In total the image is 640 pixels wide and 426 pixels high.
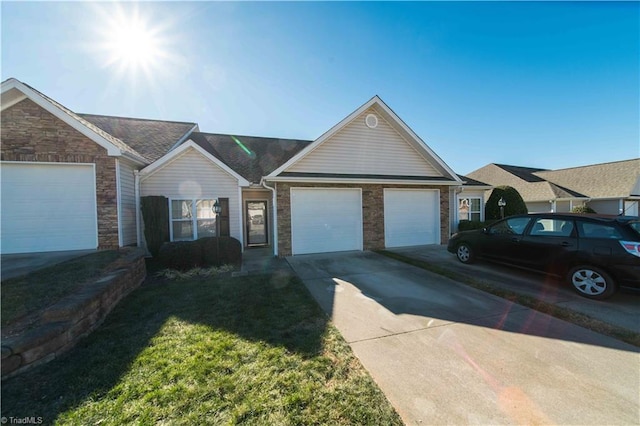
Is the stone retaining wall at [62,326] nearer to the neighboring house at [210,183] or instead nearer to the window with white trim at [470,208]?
the neighboring house at [210,183]

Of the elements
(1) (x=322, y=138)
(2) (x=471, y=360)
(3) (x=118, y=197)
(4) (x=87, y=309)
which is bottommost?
(2) (x=471, y=360)

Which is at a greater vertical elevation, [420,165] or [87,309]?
[420,165]

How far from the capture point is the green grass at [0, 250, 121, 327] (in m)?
3.48

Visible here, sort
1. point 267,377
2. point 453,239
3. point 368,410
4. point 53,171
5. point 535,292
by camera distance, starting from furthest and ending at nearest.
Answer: point 453,239 → point 53,171 → point 535,292 → point 267,377 → point 368,410

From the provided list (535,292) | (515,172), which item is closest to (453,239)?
(535,292)

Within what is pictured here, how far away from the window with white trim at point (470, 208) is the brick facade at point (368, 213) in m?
4.63

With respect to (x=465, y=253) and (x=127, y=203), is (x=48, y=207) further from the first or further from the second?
(x=465, y=253)

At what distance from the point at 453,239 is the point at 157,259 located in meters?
9.81

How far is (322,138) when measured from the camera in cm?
933

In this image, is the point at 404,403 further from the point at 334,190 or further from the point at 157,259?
the point at 157,259

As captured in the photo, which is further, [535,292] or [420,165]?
[420,165]

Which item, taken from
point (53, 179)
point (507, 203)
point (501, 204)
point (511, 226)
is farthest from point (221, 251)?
point (507, 203)

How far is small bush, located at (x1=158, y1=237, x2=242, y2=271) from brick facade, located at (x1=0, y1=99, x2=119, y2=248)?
5.48 feet

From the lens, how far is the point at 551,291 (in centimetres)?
511
